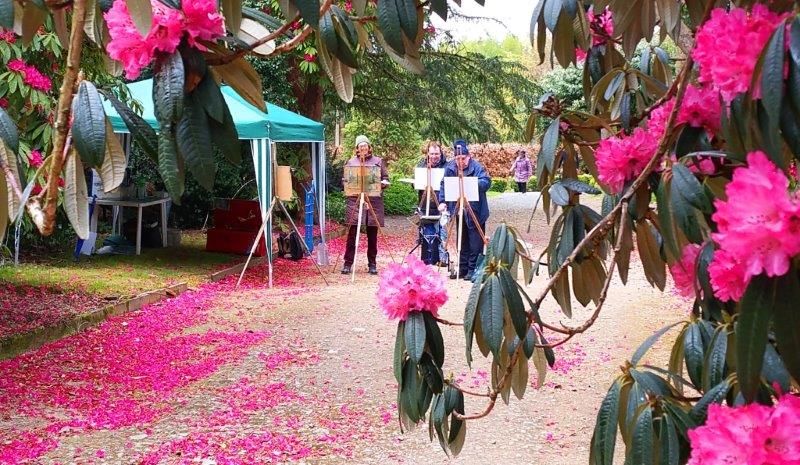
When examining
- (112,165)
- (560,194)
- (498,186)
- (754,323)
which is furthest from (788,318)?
(498,186)

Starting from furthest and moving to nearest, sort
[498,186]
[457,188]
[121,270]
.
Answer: [498,186] → [121,270] → [457,188]

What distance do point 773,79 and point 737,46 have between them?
0.14 m

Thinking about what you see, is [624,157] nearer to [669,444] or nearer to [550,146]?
[550,146]

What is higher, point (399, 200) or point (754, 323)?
point (754, 323)

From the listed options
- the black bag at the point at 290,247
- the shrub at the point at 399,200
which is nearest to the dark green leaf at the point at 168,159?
the black bag at the point at 290,247

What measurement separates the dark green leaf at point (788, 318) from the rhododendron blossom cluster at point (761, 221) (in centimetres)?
3

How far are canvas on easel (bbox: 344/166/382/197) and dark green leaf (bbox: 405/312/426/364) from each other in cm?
701

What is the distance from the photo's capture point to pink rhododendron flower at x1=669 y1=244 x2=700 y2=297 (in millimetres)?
1404

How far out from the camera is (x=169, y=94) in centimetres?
105

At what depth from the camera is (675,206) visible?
122 cm

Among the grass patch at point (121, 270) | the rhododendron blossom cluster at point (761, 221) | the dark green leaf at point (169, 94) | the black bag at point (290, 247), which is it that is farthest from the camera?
the black bag at point (290, 247)

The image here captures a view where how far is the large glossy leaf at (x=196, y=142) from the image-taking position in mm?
1067

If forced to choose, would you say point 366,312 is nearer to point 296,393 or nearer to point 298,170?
point 296,393

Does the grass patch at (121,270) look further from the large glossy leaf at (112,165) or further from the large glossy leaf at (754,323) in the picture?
the large glossy leaf at (754,323)
